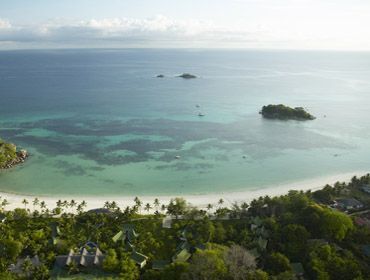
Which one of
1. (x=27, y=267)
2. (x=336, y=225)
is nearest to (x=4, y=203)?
(x=27, y=267)

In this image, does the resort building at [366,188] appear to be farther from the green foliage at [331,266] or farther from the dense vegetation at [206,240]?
the green foliage at [331,266]

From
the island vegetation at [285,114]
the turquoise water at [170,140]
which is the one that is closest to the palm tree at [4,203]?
the turquoise water at [170,140]

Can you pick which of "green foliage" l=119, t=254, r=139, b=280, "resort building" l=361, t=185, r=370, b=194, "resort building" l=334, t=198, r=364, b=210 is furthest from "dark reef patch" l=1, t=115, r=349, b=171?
"green foliage" l=119, t=254, r=139, b=280

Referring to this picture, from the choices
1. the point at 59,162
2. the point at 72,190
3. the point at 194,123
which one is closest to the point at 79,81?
the point at 194,123

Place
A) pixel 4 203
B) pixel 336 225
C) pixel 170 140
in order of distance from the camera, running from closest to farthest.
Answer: pixel 336 225
pixel 4 203
pixel 170 140

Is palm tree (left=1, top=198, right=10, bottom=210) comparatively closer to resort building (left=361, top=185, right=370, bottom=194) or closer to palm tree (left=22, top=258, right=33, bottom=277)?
palm tree (left=22, top=258, right=33, bottom=277)

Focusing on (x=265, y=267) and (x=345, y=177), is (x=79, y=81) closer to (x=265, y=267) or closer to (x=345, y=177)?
(x=345, y=177)

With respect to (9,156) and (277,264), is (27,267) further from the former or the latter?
(9,156)
